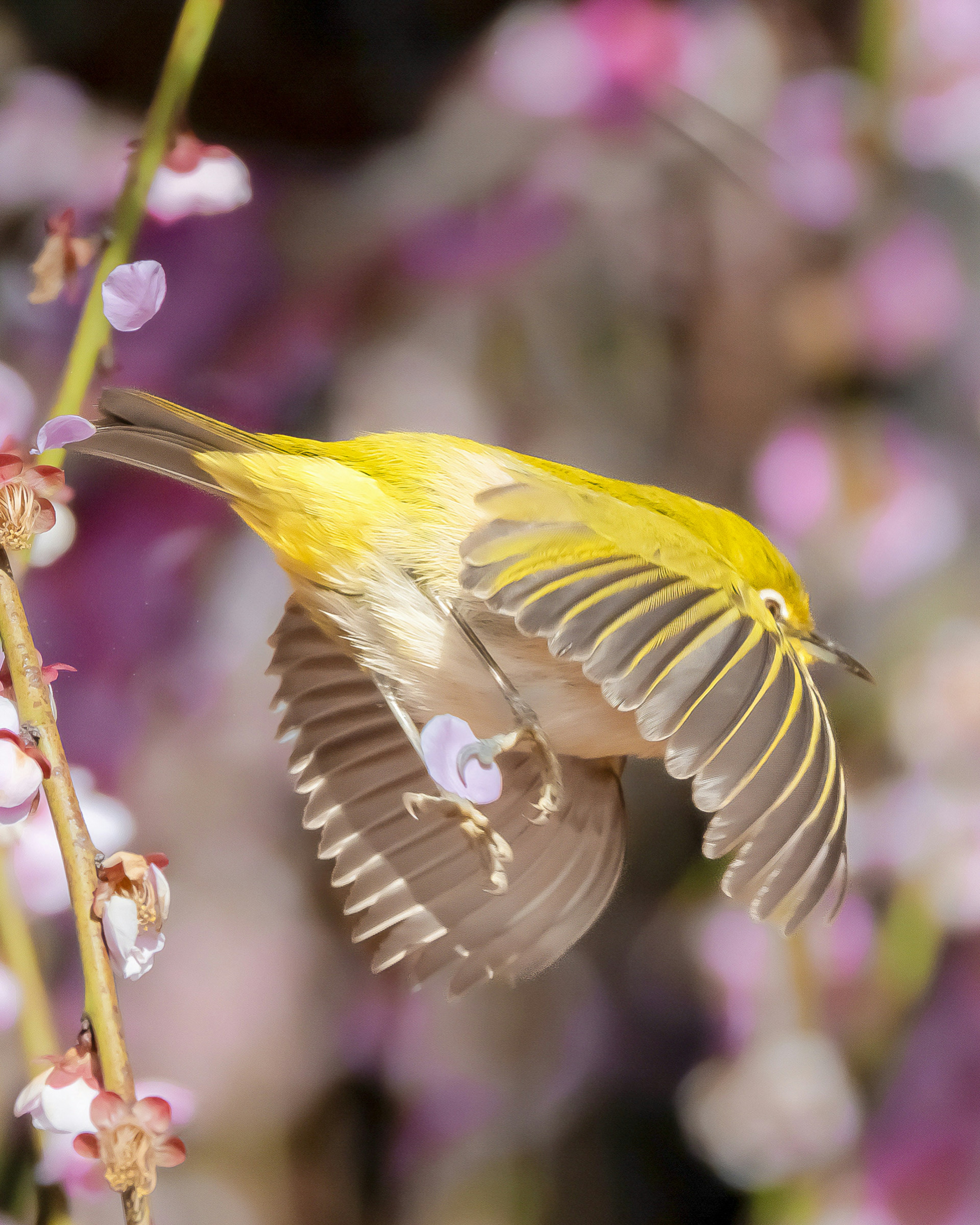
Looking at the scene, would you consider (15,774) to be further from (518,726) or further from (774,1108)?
(774,1108)

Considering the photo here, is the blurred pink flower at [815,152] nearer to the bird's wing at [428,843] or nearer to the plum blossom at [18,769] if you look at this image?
the bird's wing at [428,843]

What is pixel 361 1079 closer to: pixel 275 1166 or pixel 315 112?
pixel 275 1166

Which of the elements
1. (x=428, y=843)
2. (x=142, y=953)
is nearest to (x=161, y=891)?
(x=142, y=953)

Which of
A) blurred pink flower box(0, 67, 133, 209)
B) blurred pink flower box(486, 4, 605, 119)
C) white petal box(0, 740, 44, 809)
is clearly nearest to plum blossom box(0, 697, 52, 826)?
white petal box(0, 740, 44, 809)

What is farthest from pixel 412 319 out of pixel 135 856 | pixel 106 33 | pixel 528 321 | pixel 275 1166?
pixel 275 1166

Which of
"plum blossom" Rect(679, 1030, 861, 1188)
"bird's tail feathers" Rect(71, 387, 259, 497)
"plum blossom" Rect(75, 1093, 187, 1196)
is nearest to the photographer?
"plum blossom" Rect(75, 1093, 187, 1196)

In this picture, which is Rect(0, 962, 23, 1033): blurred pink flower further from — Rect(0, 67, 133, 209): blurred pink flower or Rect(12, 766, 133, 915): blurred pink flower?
Rect(0, 67, 133, 209): blurred pink flower
